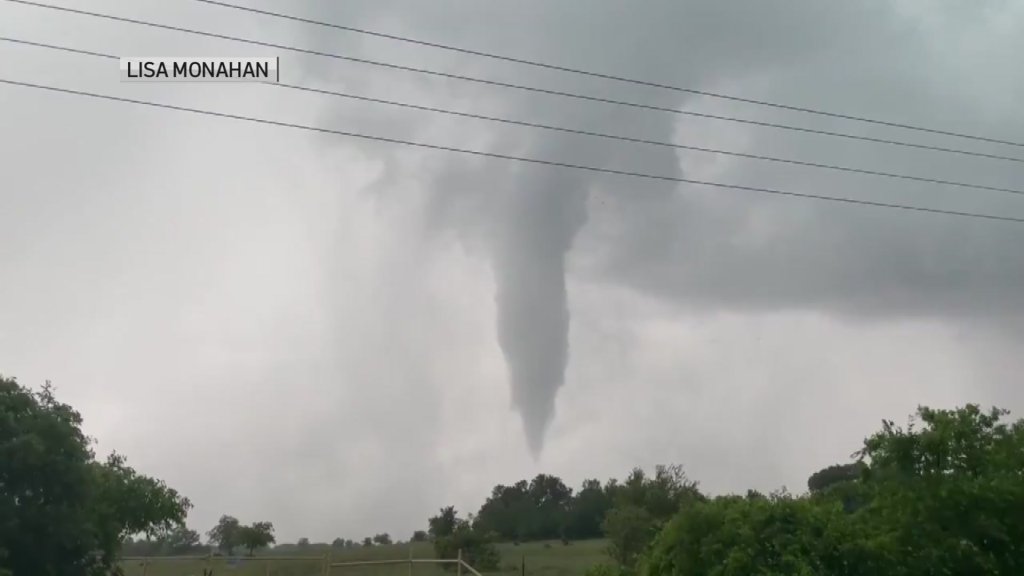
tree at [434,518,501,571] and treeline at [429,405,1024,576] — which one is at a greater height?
treeline at [429,405,1024,576]

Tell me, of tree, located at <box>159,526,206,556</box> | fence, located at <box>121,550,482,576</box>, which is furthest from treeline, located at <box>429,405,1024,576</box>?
tree, located at <box>159,526,206,556</box>

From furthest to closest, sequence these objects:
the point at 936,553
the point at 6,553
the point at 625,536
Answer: the point at 625,536, the point at 6,553, the point at 936,553

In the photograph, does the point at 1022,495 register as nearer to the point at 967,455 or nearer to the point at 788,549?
the point at 967,455

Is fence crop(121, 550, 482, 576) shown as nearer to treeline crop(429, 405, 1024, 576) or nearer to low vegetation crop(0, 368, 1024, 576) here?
low vegetation crop(0, 368, 1024, 576)

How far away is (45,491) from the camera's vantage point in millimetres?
39875

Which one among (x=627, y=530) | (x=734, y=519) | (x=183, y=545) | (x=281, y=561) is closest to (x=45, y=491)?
(x=281, y=561)

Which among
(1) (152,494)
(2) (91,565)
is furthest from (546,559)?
(2) (91,565)

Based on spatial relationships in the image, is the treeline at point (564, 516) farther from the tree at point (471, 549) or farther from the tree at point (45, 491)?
the tree at point (45, 491)

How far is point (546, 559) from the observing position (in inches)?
2950

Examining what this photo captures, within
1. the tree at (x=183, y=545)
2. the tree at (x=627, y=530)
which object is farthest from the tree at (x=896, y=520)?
the tree at (x=183, y=545)

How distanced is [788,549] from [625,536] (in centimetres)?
4432

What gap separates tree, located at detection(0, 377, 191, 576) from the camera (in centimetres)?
3847

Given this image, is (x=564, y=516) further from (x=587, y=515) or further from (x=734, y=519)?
(x=734, y=519)

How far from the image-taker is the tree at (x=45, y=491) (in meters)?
38.5
